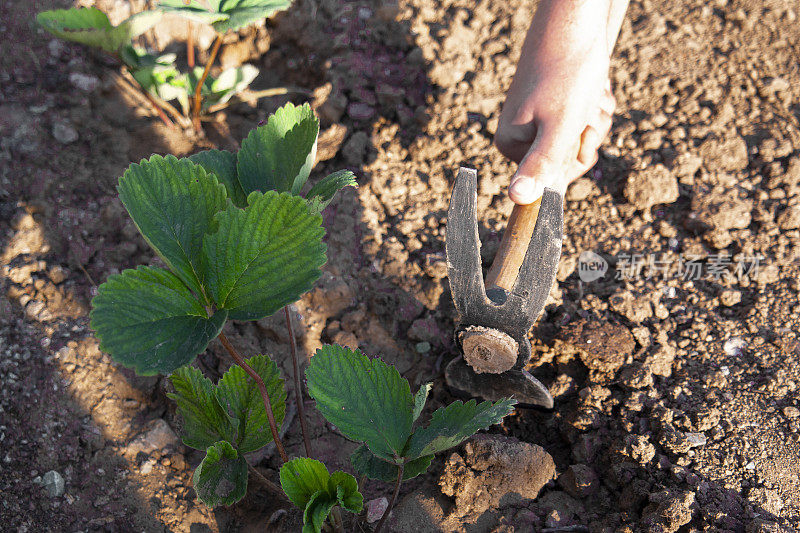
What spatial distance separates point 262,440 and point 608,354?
3.14ft

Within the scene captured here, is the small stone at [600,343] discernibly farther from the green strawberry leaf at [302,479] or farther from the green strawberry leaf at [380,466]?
the green strawberry leaf at [302,479]

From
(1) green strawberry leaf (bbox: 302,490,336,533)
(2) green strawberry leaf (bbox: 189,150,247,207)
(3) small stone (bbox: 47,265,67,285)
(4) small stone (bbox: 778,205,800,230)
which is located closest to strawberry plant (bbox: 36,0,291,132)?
(2) green strawberry leaf (bbox: 189,150,247,207)

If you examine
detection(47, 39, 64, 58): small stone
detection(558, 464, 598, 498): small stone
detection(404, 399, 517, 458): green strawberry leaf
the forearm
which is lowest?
detection(558, 464, 598, 498): small stone

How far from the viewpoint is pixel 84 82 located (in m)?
2.26

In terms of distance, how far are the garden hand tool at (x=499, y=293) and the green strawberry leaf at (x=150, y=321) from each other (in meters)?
Answer: 0.66

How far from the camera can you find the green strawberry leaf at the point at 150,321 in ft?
3.04

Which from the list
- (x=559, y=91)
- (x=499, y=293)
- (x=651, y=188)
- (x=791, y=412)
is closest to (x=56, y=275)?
(x=499, y=293)

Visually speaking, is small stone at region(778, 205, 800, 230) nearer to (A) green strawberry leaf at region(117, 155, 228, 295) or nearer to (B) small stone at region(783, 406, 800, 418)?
(B) small stone at region(783, 406, 800, 418)

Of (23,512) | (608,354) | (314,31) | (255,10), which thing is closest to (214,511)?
(23,512)

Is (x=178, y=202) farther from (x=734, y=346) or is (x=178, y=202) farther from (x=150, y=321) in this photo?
(x=734, y=346)

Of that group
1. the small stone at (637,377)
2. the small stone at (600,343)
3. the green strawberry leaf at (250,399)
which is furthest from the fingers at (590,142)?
the green strawberry leaf at (250,399)

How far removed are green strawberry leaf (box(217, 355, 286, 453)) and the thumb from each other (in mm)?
759

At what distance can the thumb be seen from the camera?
5.06ft

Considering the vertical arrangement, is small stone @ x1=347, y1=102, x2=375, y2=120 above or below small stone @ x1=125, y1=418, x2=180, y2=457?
above
